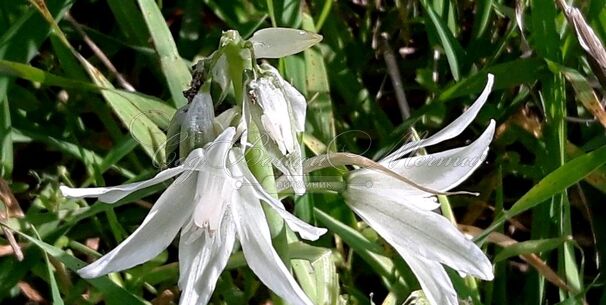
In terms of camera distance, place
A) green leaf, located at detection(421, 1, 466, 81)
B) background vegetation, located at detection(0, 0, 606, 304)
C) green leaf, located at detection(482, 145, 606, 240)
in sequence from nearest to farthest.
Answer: green leaf, located at detection(482, 145, 606, 240) → background vegetation, located at detection(0, 0, 606, 304) → green leaf, located at detection(421, 1, 466, 81)

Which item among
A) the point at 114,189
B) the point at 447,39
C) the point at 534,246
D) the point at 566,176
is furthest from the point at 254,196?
the point at 447,39

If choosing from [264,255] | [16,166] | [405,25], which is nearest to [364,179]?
[264,255]

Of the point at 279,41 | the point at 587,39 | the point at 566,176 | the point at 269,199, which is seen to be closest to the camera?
the point at 269,199

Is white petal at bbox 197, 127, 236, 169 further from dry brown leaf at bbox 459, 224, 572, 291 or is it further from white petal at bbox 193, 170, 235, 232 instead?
dry brown leaf at bbox 459, 224, 572, 291

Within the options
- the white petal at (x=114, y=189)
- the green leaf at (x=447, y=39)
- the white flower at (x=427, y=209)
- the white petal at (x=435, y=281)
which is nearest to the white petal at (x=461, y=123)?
the white flower at (x=427, y=209)

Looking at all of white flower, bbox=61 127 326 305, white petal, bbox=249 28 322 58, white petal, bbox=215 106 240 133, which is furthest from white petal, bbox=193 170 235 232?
white petal, bbox=249 28 322 58

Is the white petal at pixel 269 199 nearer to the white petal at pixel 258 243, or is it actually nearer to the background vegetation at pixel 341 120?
the white petal at pixel 258 243

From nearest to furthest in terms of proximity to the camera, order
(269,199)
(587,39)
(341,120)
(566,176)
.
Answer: (269,199) → (566,176) → (587,39) → (341,120)

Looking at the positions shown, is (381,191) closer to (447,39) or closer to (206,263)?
(206,263)
